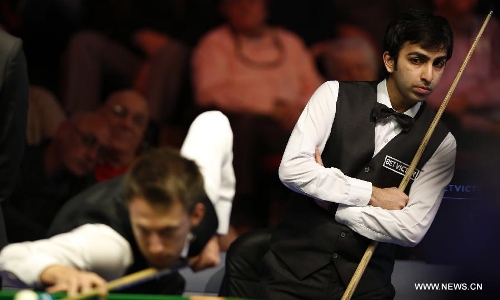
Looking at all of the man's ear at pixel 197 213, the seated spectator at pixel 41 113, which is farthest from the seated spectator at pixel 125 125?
the man's ear at pixel 197 213

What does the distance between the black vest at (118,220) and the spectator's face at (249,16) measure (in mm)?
2549

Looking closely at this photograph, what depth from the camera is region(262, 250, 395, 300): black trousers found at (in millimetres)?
3445

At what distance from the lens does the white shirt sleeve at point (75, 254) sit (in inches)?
101

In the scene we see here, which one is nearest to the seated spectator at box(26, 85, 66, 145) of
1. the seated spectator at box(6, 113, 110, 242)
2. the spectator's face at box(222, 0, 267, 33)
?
the seated spectator at box(6, 113, 110, 242)

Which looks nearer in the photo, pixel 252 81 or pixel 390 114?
pixel 390 114

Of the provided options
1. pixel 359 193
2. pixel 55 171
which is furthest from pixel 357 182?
pixel 55 171

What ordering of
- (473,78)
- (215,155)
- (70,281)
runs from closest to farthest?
(70,281) < (215,155) < (473,78)

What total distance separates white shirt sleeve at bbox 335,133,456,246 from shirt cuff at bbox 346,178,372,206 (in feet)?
0.08

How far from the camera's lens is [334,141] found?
11.3ft

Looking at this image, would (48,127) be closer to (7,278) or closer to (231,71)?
(231,71)

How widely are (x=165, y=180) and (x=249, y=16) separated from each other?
9.73 ft

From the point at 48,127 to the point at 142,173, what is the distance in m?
2.92

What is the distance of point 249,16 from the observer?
18.0 feet

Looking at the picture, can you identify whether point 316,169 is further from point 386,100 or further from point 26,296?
point 26,296
